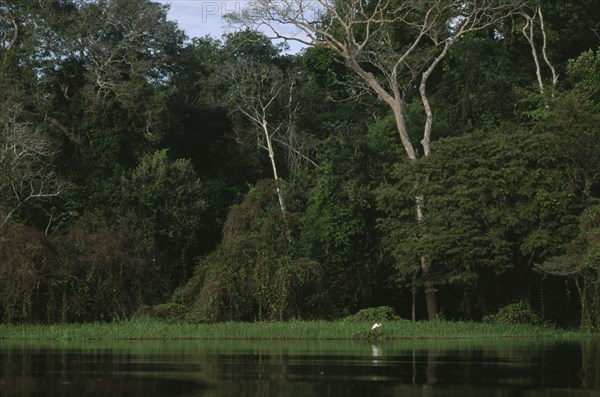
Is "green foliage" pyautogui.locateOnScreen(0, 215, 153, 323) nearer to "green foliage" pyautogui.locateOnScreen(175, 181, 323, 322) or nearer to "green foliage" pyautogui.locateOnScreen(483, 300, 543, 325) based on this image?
"green foliage" pyautogui.locateOnScreen(175, 181, 323, 322)

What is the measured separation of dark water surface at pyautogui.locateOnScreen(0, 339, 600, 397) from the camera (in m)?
15.8

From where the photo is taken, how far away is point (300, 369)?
Result: 19.1 meters

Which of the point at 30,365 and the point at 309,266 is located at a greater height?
the point at 309,266

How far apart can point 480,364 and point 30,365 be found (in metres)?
8.08

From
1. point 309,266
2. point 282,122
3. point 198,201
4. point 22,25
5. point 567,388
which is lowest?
point 567,388

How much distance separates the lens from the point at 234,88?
1812 inches

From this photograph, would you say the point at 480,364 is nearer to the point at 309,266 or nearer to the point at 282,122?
the point at 309,266

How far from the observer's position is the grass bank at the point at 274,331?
29.2 m

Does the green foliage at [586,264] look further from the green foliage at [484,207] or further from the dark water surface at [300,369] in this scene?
the dark water surface at [300,369]

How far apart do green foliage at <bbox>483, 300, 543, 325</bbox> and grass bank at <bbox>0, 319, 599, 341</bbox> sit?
49.3 inches

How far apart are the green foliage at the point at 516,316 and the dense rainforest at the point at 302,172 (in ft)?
0.28

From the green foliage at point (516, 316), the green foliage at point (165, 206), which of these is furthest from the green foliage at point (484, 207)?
the green foliage at point (165, 206)

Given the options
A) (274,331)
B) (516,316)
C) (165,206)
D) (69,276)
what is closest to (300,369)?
(274,331)

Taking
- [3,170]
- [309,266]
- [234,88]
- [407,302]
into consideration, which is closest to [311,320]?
[309,266]
